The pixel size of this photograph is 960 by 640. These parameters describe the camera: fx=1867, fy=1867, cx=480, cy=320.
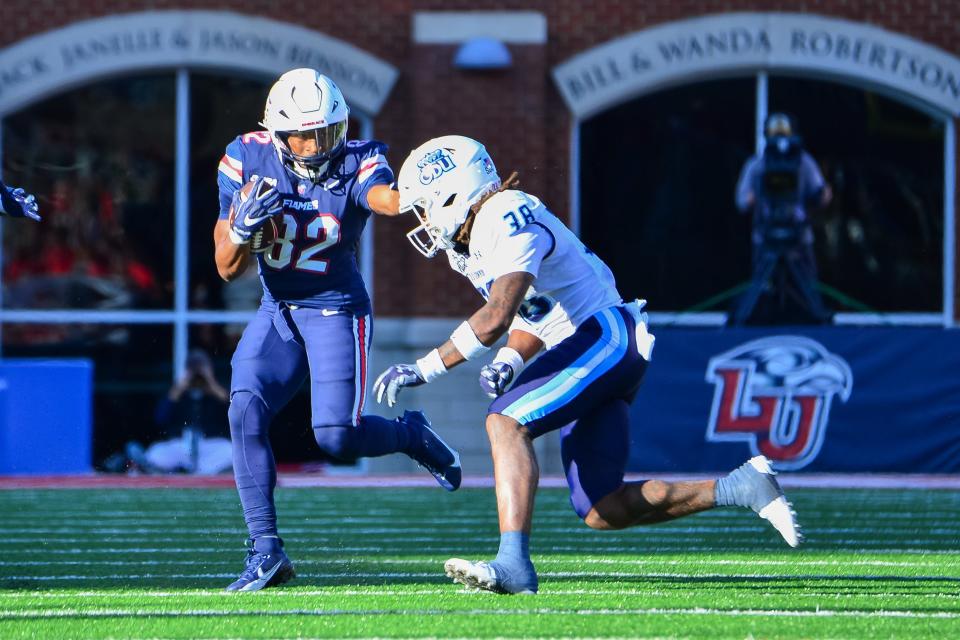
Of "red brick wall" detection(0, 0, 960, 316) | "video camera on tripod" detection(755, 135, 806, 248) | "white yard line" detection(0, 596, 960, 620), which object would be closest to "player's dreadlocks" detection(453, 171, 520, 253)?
"white yard line" detection(0, 596, 960, 620)

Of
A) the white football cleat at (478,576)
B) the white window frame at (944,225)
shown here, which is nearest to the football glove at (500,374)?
the white football cleat at (478,576)

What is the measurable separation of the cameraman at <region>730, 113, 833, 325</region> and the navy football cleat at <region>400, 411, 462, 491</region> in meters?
6.18

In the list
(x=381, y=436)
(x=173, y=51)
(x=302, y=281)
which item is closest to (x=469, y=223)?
(x=302, y=281)

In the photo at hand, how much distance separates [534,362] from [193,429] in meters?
7.67

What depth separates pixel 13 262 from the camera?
48.9ft

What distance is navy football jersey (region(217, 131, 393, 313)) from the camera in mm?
6715

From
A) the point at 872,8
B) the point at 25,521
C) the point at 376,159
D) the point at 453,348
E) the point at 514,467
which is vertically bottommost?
the point at 25,521

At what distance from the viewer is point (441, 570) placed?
23.3 feet

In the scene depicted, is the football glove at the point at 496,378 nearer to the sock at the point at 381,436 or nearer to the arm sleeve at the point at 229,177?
the sock at the point at 381,436

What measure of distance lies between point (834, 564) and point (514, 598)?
1963mm

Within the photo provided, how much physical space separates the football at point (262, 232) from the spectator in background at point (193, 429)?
6681mm

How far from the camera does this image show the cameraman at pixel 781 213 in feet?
43.7

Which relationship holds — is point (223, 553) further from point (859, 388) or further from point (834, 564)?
point (859, 388)

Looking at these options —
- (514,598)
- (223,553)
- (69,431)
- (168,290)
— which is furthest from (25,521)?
(168,290)
